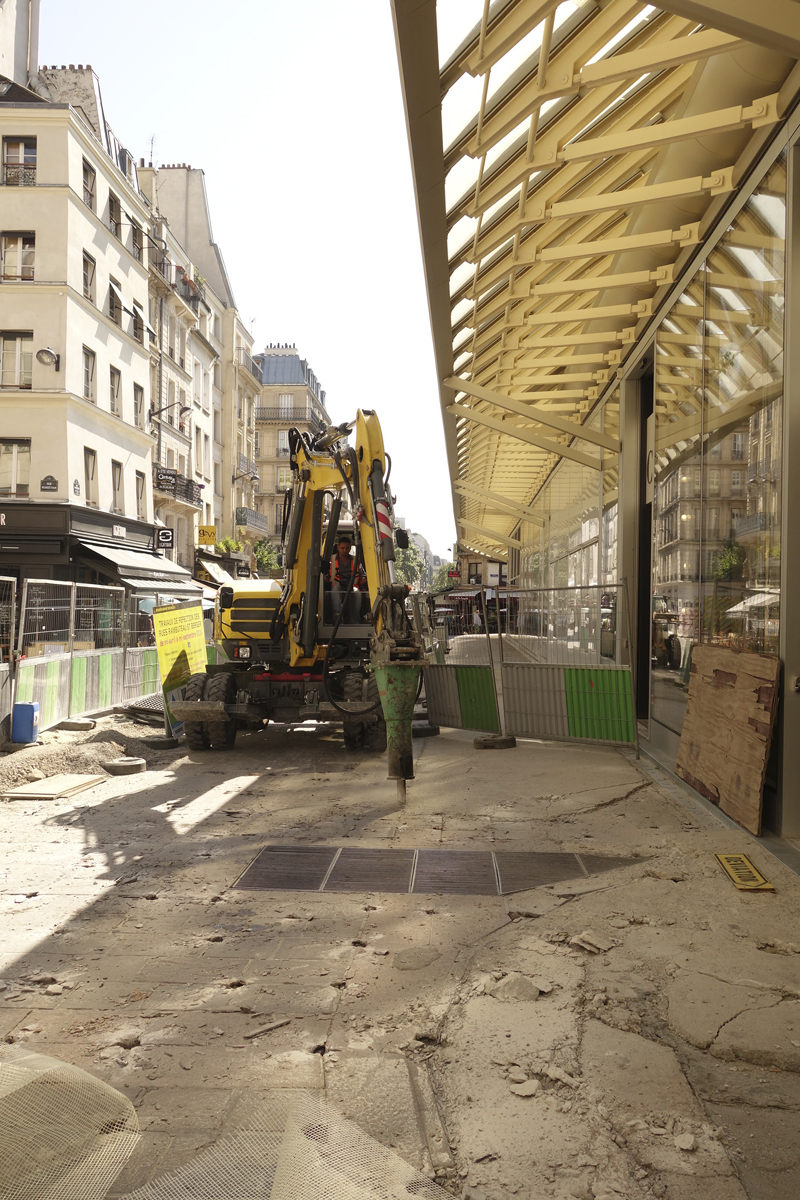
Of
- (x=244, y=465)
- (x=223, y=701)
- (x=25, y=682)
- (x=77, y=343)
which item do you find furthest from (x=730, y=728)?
(x=244, y=465)

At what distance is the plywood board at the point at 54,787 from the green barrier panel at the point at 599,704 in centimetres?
497

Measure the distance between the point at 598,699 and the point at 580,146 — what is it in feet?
18.2

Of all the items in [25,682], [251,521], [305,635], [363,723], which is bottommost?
[363,723]

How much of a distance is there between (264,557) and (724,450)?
43060mm

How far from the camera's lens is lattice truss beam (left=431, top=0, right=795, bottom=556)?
5473 millimetres

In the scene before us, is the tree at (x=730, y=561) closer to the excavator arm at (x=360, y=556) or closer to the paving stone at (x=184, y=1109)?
the excavator arm at (x=360, y=556)

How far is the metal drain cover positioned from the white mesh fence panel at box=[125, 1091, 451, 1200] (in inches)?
102

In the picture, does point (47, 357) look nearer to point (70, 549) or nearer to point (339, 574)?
point (70, 549)

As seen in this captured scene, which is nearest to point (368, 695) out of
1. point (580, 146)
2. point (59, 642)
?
point (59, 642)

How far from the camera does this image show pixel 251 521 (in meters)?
49.5

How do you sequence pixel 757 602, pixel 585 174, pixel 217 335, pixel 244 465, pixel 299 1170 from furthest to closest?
1. pixel 244 465
2. pixel 217 335
3. pixel 585 174
4. pixel 757 602
5. pixel 299 1170

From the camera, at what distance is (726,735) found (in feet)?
22.9

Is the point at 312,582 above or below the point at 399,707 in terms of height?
above

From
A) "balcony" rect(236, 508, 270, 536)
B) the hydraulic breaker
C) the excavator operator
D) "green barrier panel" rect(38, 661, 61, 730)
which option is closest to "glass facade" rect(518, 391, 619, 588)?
the excavator operator
